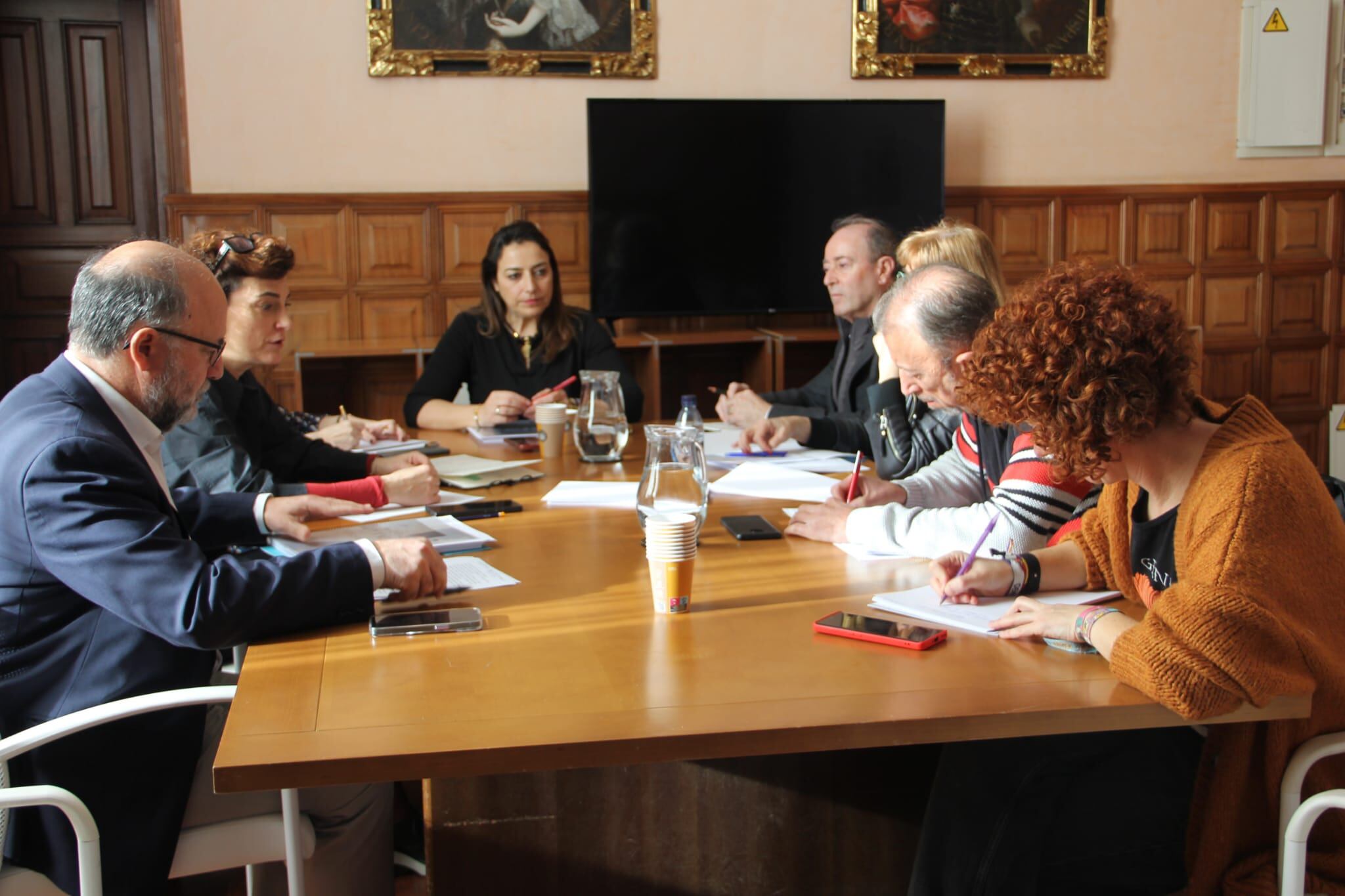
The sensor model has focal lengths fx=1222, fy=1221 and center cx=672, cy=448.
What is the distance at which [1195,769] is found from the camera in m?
1.63

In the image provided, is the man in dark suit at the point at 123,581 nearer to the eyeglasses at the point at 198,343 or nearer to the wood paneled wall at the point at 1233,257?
the eyeglasses at the point at 198,343

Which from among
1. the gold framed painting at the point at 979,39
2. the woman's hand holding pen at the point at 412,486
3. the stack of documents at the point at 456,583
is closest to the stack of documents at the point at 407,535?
the stack of documents at the point at 456,583

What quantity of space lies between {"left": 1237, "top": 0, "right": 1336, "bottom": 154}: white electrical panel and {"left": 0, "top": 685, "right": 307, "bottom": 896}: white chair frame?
605 cm

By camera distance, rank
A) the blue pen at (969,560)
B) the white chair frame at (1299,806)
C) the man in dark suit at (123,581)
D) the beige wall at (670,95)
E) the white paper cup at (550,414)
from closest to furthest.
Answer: the white chair frame at (1299,806)
the man in dark suit at (123,581)
the blue pen at (969,560)
the white paper cup at (550,414)
the beige wall at (670,95)

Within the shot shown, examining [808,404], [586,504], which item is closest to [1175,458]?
[586,504]

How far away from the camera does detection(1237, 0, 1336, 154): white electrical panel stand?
6078 mm

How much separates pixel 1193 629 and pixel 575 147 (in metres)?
4.69

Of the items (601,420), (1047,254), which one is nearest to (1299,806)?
(601,420)

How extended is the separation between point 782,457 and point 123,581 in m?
1.74

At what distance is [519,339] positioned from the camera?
428 cm

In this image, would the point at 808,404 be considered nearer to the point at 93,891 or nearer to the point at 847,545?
the point at 847,545

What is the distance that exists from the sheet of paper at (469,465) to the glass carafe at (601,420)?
14cm

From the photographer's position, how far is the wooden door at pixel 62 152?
214 inches

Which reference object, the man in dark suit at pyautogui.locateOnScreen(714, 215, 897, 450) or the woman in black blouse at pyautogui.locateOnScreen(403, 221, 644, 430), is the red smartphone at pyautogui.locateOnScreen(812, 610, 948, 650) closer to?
the man in dark suit at pyautogui.locateOnScreen(714, 215, 897, 450)
